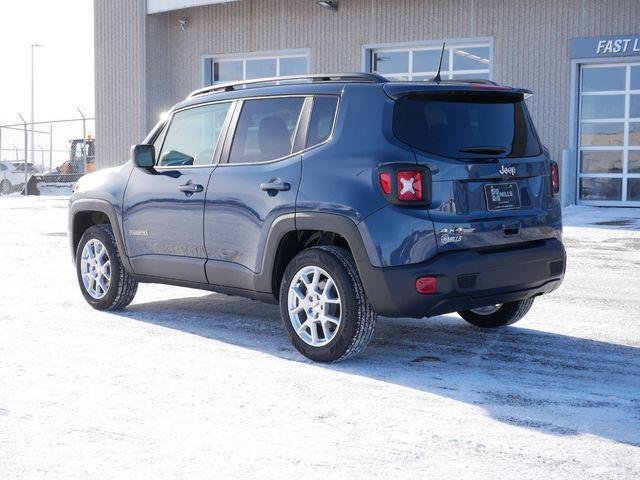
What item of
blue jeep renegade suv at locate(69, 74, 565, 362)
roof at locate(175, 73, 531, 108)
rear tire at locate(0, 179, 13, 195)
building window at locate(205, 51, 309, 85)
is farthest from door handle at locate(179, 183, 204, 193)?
rear tire at locate(0, 179, 13, 195)

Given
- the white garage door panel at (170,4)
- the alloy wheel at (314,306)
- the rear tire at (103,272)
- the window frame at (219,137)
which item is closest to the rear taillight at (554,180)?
the alloy wheel at (314,306)

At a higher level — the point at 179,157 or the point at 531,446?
the point at 179,157

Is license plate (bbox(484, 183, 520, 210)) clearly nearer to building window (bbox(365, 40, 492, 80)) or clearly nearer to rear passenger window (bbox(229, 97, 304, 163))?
rear passenger window (bbox(229, 97, 304, 163))

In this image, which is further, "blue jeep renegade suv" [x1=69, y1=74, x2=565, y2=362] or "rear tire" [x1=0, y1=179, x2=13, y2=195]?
"rear tire" [x1=0, y1=179, x2=13, y2=195]

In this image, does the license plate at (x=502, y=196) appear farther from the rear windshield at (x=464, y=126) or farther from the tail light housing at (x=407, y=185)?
the tail light housing at (x=407, y=185)

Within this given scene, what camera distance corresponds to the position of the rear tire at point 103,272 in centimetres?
762

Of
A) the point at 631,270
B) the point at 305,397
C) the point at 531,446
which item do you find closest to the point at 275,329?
the point at 305,397

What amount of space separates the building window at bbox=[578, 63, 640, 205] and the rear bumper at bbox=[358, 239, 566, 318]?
16.2m

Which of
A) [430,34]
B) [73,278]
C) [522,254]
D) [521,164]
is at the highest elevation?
[430,34]

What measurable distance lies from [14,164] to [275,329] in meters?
30.9

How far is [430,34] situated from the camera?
2288 cm

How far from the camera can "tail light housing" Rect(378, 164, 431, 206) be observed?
17.9ft

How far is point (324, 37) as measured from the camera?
24.6m

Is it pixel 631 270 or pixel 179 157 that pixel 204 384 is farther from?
pixel 631 270
